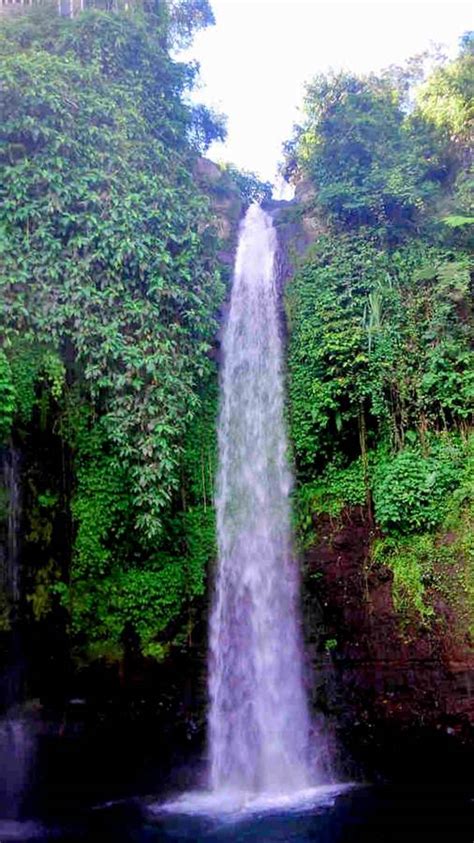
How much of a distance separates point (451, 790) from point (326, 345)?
265 inches

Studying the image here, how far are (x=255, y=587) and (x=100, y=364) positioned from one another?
429cm

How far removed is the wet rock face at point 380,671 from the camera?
341 inches

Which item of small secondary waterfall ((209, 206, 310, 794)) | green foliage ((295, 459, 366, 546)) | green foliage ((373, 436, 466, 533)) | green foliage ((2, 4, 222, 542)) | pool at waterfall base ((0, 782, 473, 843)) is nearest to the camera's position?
pool at waterfall base ((0, 782, 473, 843))

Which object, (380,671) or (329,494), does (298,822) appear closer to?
(380,671)

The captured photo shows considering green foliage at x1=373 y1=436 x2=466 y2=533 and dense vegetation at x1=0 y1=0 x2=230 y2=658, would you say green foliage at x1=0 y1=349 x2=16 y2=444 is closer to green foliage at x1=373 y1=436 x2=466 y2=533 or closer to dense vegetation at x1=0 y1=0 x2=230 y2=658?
dense vegetation at x1=0 y1=0 x2=230 y2=658

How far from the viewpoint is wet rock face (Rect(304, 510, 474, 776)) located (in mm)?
8656

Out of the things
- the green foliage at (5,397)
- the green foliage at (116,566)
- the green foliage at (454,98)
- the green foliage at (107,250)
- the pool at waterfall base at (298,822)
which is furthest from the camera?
the green foliage at (454,98)

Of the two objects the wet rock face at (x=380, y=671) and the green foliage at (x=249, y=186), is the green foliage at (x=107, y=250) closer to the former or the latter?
the wet rock face at (x=380, y=671)

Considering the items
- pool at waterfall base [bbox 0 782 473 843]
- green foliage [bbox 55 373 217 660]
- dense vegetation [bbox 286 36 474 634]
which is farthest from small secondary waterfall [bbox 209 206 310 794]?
pool at waterfall base [bbox 0 782 473 843]

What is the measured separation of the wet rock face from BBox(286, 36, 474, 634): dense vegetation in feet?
1.06

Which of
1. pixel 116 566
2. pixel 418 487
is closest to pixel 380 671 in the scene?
pixel 418 487

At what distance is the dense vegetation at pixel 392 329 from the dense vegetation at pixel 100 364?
6.79 ft

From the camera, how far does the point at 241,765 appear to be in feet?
29.7

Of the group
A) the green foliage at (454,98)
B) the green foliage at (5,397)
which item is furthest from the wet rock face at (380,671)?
the green foliage at (454,98)
